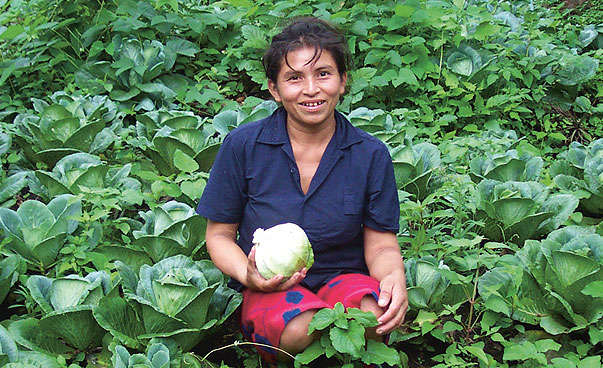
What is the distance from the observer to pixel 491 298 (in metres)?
2.79

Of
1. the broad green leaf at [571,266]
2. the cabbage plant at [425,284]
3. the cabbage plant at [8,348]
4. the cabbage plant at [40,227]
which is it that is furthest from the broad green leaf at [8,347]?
the broad green leaf at [571,266]

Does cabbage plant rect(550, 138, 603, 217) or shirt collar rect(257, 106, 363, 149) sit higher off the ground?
shirt collar rect(257, 106, 363, 149)

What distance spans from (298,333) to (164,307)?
0.58m

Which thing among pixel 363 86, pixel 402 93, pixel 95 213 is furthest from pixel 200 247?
pixel 402 93

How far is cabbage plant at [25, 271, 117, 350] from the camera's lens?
8.40 ft

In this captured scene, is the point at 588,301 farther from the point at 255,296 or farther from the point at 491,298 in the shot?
the point at 255,296

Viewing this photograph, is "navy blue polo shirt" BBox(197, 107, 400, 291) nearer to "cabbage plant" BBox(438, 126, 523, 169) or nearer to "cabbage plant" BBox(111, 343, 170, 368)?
"cabbage plant" BBox(111, 343, 170, 368)

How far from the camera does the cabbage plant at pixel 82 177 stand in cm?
352

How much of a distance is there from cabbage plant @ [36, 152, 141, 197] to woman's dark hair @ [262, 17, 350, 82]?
1355mm

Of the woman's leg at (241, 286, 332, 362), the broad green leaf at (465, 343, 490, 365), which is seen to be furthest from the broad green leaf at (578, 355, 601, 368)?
the woman's leg at (241, 286, 332, 362)

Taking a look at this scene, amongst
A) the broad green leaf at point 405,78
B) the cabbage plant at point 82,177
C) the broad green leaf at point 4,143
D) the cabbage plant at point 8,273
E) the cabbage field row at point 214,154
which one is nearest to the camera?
the cabbage field row at point 214,154

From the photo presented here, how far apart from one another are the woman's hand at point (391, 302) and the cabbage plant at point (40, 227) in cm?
160

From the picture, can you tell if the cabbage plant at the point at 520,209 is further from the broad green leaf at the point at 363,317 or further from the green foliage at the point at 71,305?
the green foliage at the point at 71,305

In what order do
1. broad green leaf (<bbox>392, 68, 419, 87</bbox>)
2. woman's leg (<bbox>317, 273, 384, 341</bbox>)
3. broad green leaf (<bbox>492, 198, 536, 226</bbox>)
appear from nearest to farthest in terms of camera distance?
woman's leg (<bbox>317, 273, 384, 341</bbox>) → broad green leaf (<bbox>492, 198, 536, 226</bbox>) → broad green leaf (<bbox>392, 68, 419, 87</bbox>)
